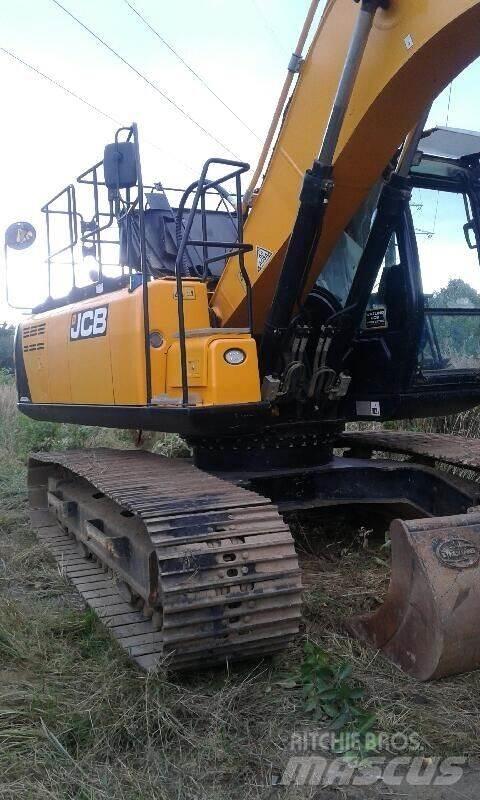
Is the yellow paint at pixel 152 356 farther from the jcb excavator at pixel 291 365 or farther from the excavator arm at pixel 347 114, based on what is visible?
the excavator arm at pixel 347 114

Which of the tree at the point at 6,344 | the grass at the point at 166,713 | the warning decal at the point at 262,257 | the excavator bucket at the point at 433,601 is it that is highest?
the tree at the point at 6,344

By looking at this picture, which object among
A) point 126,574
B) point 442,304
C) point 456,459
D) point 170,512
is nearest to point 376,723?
point 170,512

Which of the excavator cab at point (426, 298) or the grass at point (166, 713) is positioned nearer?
the grass at point (166, 713)

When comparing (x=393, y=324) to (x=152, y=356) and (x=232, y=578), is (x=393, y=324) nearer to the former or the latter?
(x=152, y=356)

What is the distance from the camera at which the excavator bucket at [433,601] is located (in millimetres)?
3006

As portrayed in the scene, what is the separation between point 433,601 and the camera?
3010mm

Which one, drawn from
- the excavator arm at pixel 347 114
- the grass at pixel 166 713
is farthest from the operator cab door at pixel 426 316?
the grass at pixel 166 713

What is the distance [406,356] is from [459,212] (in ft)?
3.33

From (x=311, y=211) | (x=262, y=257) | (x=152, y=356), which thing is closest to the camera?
(x=311, y=211)

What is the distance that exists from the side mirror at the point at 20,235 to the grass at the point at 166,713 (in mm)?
2732

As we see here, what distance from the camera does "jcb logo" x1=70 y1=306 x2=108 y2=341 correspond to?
4648mm

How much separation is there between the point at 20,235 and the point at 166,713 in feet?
12.7

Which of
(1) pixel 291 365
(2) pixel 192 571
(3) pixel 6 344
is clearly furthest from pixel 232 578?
(3) pixel 6 344

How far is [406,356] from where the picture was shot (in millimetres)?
4258
